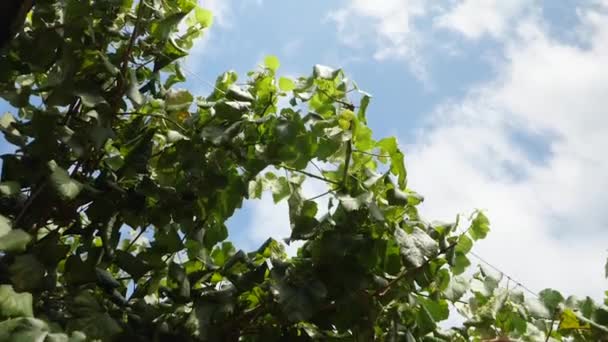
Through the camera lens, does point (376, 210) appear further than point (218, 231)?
No

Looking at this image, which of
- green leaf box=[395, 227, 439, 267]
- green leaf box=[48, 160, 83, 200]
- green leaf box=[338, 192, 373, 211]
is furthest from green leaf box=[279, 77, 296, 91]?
green leaf box=[48, 160, 83, 200]

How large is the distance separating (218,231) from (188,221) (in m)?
0.09

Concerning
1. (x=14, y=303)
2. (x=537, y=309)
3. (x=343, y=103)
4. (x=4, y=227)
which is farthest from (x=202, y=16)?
(x=537, y=309)

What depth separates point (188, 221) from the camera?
1498mm

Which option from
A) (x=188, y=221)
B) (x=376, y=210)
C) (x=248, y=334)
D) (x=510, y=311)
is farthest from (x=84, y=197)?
(x=510, y=311)

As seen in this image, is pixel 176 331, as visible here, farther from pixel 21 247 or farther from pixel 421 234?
pixel 421 234

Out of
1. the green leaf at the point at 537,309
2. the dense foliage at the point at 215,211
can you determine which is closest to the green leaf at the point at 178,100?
the dense foliage at the point at 215,211

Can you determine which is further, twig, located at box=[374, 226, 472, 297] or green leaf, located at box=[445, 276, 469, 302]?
green leaf, located at box=[445, 276, 469, 302]

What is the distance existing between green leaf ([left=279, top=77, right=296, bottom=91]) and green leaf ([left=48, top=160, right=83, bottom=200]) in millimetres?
523

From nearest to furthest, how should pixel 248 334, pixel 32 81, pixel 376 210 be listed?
pixel 376 210 < pixel 248 334 < pixel 32 81

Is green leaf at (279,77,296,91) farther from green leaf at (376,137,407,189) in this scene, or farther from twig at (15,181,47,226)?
twig at (15,181,47,226)

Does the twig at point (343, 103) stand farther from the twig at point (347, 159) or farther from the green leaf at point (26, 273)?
the green leaf at point (26, 273)

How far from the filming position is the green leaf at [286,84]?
1577 millimetres

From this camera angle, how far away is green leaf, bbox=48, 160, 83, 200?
1.24m
